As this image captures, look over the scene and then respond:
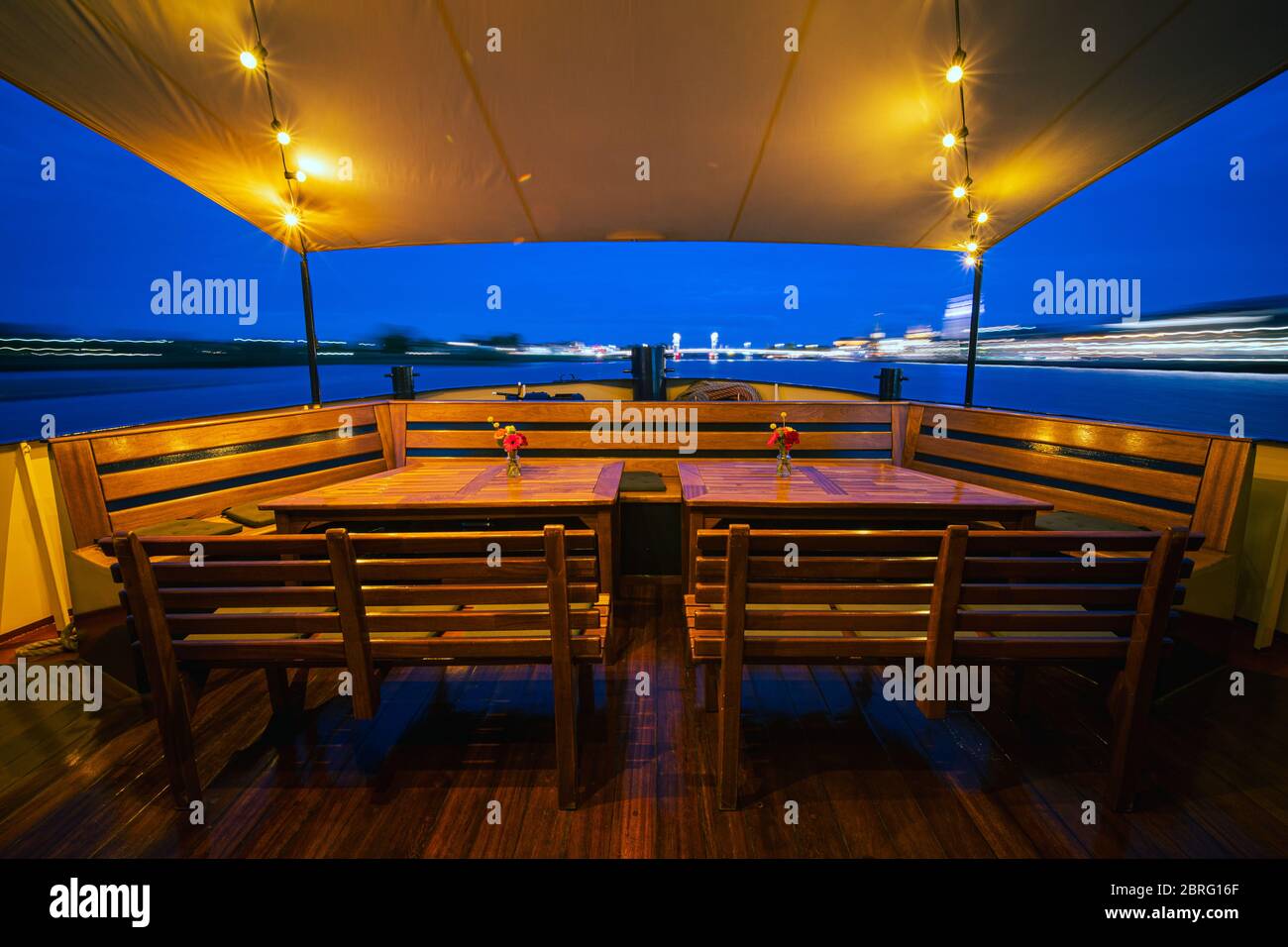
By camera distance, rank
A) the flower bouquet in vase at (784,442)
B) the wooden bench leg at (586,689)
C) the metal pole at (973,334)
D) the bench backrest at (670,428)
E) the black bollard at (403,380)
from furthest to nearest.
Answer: the metal pole at (973,334)
the black bollard at (403,380)
the bench backrest at (670,428)
the flower bouquet in vase at (784,442)
the wooden bench leg at (586,689)

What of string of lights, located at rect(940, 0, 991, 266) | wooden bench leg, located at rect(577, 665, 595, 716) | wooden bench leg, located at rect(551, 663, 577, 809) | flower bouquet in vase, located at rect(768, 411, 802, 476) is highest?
string of lights, located at rect(940, 0, 991, 266)

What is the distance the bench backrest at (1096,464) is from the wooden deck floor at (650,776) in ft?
3.49

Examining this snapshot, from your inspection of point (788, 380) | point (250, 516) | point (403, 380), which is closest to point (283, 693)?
point (250, 516)

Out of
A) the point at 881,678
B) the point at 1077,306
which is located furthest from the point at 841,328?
the point at 881,678

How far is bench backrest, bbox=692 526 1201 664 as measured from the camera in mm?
1629

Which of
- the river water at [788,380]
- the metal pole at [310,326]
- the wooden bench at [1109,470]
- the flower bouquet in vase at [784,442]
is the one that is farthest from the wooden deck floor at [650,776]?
the metal pole at [310,326]

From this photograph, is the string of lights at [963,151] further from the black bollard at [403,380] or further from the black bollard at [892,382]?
the black bollard at [403,380]

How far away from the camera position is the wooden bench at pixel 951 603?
5.37 feet

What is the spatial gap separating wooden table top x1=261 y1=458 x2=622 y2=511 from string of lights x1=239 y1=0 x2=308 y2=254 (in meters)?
2.84

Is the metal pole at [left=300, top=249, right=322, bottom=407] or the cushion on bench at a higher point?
the metal pole at [left=300, top=249, right=322, bottom=407]

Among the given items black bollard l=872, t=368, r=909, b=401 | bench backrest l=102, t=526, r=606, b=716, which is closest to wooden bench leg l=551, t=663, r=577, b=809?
bench backrest l=102, t=526, r=606, b=716

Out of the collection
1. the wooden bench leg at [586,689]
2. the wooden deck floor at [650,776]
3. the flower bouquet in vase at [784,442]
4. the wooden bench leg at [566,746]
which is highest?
the flower bouquet in vase at [784,442]

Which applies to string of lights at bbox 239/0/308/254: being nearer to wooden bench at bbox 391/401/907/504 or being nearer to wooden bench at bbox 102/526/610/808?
wooden bench at bbox 391/401/907/504

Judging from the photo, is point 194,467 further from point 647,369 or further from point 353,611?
point 647,369
